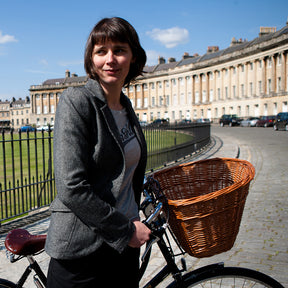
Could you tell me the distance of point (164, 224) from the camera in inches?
70.2

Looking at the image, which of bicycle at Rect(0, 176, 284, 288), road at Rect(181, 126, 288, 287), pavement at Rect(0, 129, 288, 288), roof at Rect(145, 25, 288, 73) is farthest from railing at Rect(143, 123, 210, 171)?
roof at Rect(145, 25, 288, 73)

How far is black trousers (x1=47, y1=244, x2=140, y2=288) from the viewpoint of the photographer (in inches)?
63.6

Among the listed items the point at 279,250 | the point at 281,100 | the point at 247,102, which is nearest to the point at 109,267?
the point at 279,250

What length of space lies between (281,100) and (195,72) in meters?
29.0

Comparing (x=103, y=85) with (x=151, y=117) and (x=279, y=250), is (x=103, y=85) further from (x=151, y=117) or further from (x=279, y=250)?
(x=151, y=117)

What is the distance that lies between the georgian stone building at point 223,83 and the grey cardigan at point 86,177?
40.8 metres

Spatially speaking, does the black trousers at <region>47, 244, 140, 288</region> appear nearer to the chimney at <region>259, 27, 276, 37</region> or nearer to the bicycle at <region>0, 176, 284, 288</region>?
the bicycle at <region>0, 176, 284, 288</region>

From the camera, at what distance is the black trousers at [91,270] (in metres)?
1.62

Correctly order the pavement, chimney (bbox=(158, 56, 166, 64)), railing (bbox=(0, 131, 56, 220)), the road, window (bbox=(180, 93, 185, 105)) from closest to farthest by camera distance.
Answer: the pavement, the road, railing (bbox=(0, 131, 56, 220)), window (bbox=(180, 93, 185, 105)), chimney (bbox=(158, 56, 166, 64))

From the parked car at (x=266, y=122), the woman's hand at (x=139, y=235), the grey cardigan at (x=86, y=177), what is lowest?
the woman's hand at (x=139, y=235)

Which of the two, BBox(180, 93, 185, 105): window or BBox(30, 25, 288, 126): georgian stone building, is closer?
BBox(30, 25, 288, 126): georgian stone building

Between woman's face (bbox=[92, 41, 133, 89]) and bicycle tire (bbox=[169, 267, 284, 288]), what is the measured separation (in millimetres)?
1147

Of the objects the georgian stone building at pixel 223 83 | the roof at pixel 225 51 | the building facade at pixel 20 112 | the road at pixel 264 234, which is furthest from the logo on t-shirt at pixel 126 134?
the building facade at pixel 20 112

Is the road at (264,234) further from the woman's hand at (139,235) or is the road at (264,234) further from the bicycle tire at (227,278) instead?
the woman's hand at (139,235)
